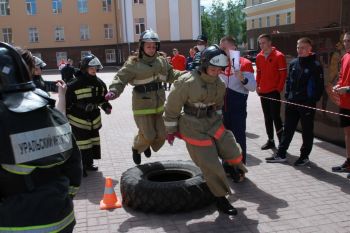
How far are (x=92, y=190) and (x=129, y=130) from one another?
462 cm

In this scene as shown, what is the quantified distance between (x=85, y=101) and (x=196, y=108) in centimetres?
235

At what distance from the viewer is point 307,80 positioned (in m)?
6.47

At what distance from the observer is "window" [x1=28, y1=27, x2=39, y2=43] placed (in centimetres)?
5128

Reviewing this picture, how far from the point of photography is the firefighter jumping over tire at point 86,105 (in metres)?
6.41

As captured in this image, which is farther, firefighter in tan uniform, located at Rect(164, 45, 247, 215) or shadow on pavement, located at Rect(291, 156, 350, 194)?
shadow on pavement, located at Rect(291, 156, 350, 194)

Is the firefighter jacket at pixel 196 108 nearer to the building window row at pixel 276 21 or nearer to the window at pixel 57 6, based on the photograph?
the building window row at pixel 276 21

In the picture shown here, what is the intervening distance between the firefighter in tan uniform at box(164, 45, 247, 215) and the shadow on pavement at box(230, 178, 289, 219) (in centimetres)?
47

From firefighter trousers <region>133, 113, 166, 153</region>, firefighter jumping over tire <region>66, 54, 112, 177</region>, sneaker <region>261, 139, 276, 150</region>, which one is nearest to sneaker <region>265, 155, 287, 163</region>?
sneaker <region>261, 139, 276, 150</region>

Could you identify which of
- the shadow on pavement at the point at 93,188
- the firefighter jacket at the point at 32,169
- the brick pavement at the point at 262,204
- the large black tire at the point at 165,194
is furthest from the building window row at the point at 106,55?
the firefighter jacket at the point at 32,169

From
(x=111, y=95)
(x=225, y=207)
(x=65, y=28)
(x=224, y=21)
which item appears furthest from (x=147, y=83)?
(x=224, y=21)

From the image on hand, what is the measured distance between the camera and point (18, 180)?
2463 mm

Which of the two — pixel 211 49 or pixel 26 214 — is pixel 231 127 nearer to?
pixel 211 49

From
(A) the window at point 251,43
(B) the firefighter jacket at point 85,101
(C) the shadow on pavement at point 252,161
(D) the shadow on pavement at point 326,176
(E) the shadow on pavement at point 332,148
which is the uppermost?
(A) the window at point 251,43

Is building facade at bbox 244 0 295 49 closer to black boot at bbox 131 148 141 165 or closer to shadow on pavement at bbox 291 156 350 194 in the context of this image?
shadow on pavement at bbox 291 156 350 194
